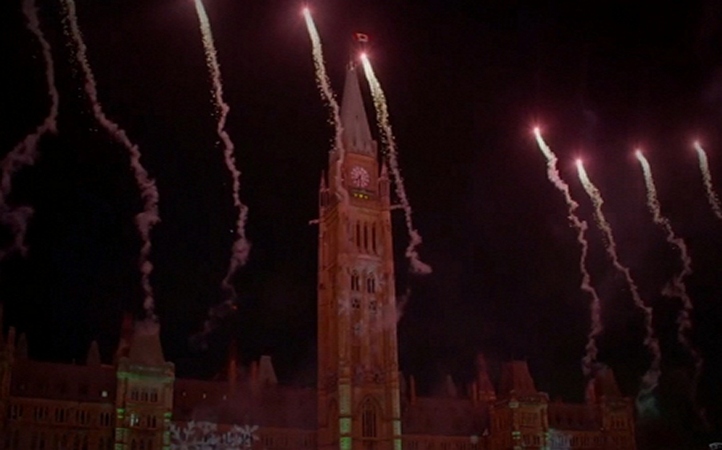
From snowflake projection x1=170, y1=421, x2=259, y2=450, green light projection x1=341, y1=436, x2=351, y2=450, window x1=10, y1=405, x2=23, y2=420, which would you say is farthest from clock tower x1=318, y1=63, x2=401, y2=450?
window x1=10, y1=405, x2=23, y2=420

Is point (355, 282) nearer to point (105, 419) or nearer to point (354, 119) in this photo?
point (354, 119)

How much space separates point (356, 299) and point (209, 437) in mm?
20202

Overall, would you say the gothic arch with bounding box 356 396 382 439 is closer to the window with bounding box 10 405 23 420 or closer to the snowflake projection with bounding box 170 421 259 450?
the snowflake projection with bounding box 170 421 259 450

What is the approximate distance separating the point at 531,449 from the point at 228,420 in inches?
1274

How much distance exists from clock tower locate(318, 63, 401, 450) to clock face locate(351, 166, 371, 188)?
0.11 metres

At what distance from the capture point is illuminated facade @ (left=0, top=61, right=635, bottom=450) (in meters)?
81.8

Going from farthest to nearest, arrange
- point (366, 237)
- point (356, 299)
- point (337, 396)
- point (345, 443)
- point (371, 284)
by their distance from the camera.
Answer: point (366, 237) → point (371, 284) → point (356, 299) → point (337, 396) → point (345, 443)

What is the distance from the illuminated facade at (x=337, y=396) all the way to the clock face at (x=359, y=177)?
0.42 feet

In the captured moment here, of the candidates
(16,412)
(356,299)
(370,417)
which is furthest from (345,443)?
(16,412)

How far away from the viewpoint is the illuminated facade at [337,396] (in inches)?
3221

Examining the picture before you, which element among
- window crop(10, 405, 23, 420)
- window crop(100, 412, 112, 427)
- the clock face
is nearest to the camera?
window crop(10, 405, 23, 420)

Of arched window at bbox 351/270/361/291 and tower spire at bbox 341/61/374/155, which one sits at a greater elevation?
tower spire at bbox 341/61/374/155

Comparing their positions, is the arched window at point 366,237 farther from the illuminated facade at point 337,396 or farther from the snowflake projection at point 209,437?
the snowflake projection at point 209,437

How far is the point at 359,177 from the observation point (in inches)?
4018
